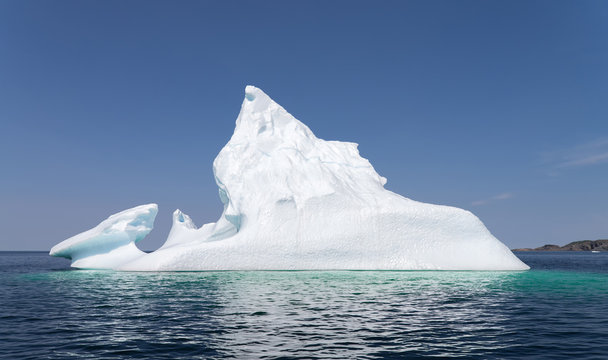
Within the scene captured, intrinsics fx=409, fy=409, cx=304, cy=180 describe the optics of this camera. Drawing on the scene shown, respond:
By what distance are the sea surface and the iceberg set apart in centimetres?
1135

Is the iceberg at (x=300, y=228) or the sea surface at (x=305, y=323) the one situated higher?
the iceberg at (x=300, y=228)

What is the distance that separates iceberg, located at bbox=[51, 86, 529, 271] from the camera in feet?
98.3

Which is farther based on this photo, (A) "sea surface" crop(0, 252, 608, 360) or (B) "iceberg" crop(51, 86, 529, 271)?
(B) "iceberg" crop(51, 86, 529, 271)

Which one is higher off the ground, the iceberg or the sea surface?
the iceberg

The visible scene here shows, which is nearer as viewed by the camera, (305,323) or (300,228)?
(305,323)

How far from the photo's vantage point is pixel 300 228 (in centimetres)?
3138

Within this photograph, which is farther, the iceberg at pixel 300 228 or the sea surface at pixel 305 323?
the iceberg at pixel 300 228

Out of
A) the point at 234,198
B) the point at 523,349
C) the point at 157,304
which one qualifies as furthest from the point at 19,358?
the point at 234,198

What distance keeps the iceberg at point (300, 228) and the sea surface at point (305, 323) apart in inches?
447

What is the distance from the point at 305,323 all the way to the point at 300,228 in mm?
20744

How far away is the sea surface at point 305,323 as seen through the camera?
8.12 metres

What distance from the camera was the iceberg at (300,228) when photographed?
2995 cm

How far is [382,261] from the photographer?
30.4 meters

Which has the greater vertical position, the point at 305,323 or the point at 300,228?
the point at 300,228
